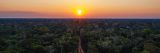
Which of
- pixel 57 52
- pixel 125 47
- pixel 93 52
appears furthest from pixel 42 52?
pixel 125 47

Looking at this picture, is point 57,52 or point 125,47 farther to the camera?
point 125,47

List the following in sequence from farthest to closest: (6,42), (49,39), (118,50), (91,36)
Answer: (91,36) → (49,39) → (6,42) → (118,50)

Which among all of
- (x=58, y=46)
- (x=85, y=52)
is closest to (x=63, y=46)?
(x=58, y=46)

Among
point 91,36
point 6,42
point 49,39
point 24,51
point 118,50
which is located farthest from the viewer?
point 91,36

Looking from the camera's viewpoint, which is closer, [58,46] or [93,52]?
[93,52]

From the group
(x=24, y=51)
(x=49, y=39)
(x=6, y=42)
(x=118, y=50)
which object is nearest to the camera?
(x=24, y=51)

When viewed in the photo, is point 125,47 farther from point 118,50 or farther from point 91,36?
point 91,36

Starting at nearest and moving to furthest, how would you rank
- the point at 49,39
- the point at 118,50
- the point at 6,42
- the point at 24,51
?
the point at 24,51 < the point at 118,50 < the point at 6,42 < the point at 49,39

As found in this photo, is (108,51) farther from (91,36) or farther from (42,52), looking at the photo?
(91,36)
